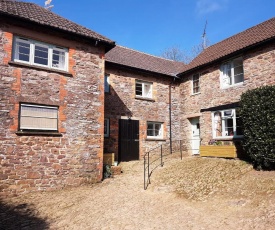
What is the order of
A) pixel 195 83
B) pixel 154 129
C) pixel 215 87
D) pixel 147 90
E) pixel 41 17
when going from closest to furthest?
pixel 41 17, pixel 215 87, pixel 154 129, pixel 147 90, pixel 195 83

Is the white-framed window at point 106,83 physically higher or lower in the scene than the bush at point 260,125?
higher

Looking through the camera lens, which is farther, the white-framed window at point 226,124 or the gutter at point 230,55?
the white-framed window at point 226,124

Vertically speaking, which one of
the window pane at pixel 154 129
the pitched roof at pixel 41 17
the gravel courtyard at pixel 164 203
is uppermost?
the pitched roof at pixel 41 17

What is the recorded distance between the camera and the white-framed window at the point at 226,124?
1372 centimetres

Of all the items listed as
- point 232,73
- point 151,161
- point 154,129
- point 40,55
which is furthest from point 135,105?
point 40,55

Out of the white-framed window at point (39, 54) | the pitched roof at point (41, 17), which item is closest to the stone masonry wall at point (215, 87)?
the pitched roof at point (41, 17)

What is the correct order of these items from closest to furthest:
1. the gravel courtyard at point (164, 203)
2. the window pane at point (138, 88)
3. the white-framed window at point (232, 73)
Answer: the gravel courtyard at point (164, 203) → the white-framed window at point (232, 73) → the window pane at point (138, 88)

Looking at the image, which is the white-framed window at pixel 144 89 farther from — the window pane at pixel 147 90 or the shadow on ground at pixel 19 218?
the shadow on ground at pixel 19 218

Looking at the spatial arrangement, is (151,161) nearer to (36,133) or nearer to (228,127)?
(228,127)

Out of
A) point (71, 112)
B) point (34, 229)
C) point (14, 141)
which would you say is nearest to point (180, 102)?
point (71, 112)

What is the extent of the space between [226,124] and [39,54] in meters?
10.5

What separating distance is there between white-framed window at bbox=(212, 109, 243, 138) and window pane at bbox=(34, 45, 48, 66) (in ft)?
32.4

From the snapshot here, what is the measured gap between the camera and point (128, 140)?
15227 mm

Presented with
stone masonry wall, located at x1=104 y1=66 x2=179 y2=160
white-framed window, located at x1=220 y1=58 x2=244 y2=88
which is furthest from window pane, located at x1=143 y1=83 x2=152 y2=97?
white-framed window, located at x1=220 y1=58 x2=244 y2=88
